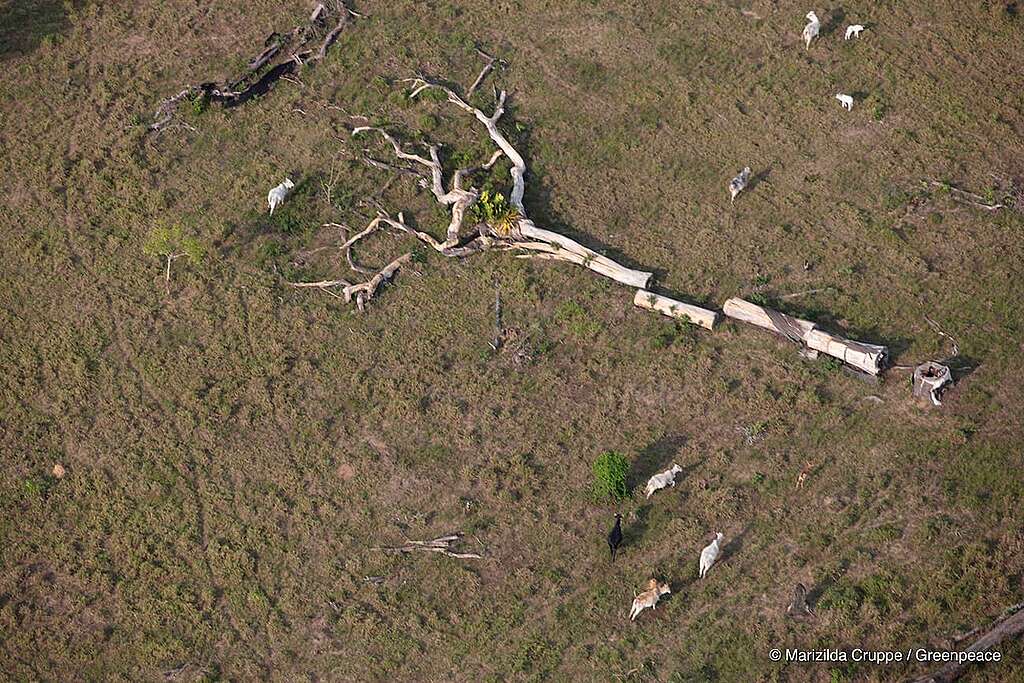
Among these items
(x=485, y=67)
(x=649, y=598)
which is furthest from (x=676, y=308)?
(x=485, y=67)

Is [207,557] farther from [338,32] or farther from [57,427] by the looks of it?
[338,32]

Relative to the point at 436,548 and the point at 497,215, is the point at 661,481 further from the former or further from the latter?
the point at 497,215

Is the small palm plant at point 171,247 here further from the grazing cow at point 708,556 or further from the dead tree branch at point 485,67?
the grazing cow at point 708,556

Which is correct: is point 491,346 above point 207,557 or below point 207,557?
above

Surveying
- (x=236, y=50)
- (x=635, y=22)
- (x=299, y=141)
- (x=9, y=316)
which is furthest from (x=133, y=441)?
(x=635, y=22)

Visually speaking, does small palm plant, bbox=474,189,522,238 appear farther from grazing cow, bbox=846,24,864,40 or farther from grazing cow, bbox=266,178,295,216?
grazing cow, bbox=846,24,864,40

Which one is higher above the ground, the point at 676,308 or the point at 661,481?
the point at 676,308
